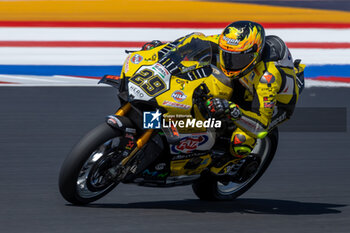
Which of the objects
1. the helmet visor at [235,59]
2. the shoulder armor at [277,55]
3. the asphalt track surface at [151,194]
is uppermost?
the shoulder armor at [277,55]

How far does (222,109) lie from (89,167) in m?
0.96

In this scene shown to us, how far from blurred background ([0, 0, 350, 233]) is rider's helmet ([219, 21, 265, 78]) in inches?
40.1

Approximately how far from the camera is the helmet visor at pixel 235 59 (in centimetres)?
591

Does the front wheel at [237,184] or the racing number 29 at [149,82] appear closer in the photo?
the racing number 29 at [149,82]

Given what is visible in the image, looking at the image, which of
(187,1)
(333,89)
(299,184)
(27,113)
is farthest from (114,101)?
(299,184)

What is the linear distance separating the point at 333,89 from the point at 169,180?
18.8ft

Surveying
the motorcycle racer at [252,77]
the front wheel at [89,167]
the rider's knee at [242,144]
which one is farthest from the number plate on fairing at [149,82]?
the rider's knee at [242,144]

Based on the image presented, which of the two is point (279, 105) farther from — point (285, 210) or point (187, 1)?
point (187, 1)

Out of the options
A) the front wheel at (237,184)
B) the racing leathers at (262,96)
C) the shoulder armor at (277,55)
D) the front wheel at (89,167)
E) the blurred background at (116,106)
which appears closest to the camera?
the front wheel at (89,167)

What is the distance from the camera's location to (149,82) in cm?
566

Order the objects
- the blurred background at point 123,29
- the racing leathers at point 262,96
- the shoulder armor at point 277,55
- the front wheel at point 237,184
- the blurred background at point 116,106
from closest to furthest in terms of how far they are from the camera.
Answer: the blurred background at point 116,106 → the racing leathers at point 262,96 → the shoulder armor at point 277,55 → the front wheel at point 237,184 → the blurred background at point 123,29

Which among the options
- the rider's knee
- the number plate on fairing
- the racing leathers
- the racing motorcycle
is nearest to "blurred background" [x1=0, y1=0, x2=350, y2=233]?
the racing motorcycle

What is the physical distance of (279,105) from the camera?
6.29 meters

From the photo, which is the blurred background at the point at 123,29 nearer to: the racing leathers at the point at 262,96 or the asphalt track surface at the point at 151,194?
the asphalt track surface at the point at 151,194
